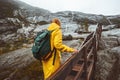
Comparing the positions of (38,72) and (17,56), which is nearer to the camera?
(38,72)

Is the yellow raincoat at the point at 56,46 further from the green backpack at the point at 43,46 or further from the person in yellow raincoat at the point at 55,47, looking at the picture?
the green backpack at the point at 43,46

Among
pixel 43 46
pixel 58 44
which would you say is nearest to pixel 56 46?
pixel 58 44

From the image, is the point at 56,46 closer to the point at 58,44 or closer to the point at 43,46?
the point at 58,44

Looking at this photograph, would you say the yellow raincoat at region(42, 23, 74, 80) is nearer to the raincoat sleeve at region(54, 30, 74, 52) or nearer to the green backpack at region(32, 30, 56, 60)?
the raincoat sleeve at region(54, 30, 74, 52)

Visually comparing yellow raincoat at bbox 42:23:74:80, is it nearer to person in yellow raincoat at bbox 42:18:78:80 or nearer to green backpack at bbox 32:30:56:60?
person in yellow raincoat at bbox 42:18:78:80

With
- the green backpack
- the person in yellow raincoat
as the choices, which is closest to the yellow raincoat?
the person in yellow raincoat

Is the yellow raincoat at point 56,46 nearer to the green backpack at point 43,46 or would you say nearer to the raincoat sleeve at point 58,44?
the raincoat sleeve at point 58,44

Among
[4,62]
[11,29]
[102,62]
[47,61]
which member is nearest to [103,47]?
[102,62]

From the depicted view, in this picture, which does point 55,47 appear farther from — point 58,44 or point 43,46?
point 43,46

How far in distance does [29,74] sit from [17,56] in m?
3.94

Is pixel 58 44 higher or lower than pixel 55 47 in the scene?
higher

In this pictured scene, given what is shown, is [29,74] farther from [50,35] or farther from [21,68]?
[50,35]

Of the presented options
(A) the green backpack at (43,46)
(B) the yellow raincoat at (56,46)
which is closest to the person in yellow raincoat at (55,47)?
(B) the yellow raincoat at (56,46)

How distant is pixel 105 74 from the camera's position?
34.0 ft
